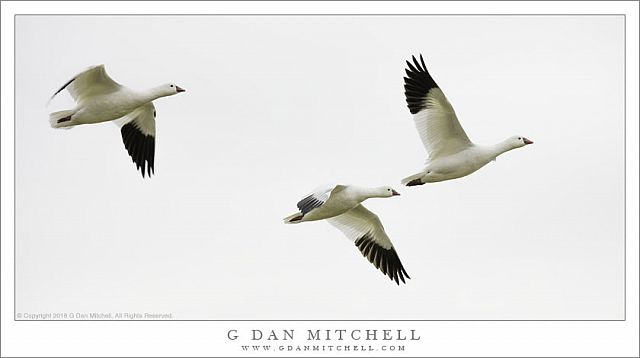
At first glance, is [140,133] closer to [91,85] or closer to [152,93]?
[152,93]

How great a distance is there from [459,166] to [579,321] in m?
2.66

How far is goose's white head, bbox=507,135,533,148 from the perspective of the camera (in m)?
12.9

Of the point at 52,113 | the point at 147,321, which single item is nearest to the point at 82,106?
the point at 52,113

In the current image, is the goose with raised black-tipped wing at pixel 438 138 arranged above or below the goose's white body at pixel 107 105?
below

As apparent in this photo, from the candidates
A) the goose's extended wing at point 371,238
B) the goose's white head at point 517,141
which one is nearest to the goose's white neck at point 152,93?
the goose's extended wing at point 371,238

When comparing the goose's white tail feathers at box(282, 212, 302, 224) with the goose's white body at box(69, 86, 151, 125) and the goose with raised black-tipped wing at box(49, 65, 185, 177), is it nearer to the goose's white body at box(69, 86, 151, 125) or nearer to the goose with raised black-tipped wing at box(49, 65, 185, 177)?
the goose with raised black-tipped wing at box(49, 65, 185, 177)

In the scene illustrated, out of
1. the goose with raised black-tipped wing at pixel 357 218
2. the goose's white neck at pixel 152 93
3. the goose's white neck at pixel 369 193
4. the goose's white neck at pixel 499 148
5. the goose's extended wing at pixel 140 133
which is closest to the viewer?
the goose with raised black-tipped wing at pixel 357 218

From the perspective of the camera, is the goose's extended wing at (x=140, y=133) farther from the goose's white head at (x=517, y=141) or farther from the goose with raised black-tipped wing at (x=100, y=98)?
the goose's white head at (x=517, y=141)

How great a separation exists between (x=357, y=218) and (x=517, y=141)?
2.35m

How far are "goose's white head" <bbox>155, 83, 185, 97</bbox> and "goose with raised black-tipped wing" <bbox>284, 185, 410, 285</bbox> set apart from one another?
6.75 feet

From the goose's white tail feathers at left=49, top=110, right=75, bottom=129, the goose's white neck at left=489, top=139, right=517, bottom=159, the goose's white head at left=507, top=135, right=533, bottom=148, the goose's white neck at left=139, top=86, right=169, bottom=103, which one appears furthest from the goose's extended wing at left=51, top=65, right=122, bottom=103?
the goose's white head at left=507, top=135, right=533, bottom=148

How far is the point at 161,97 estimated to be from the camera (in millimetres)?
13023

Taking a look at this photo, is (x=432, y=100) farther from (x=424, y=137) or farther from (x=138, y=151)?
(x=138, y=151)

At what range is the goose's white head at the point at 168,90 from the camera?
1294cm
